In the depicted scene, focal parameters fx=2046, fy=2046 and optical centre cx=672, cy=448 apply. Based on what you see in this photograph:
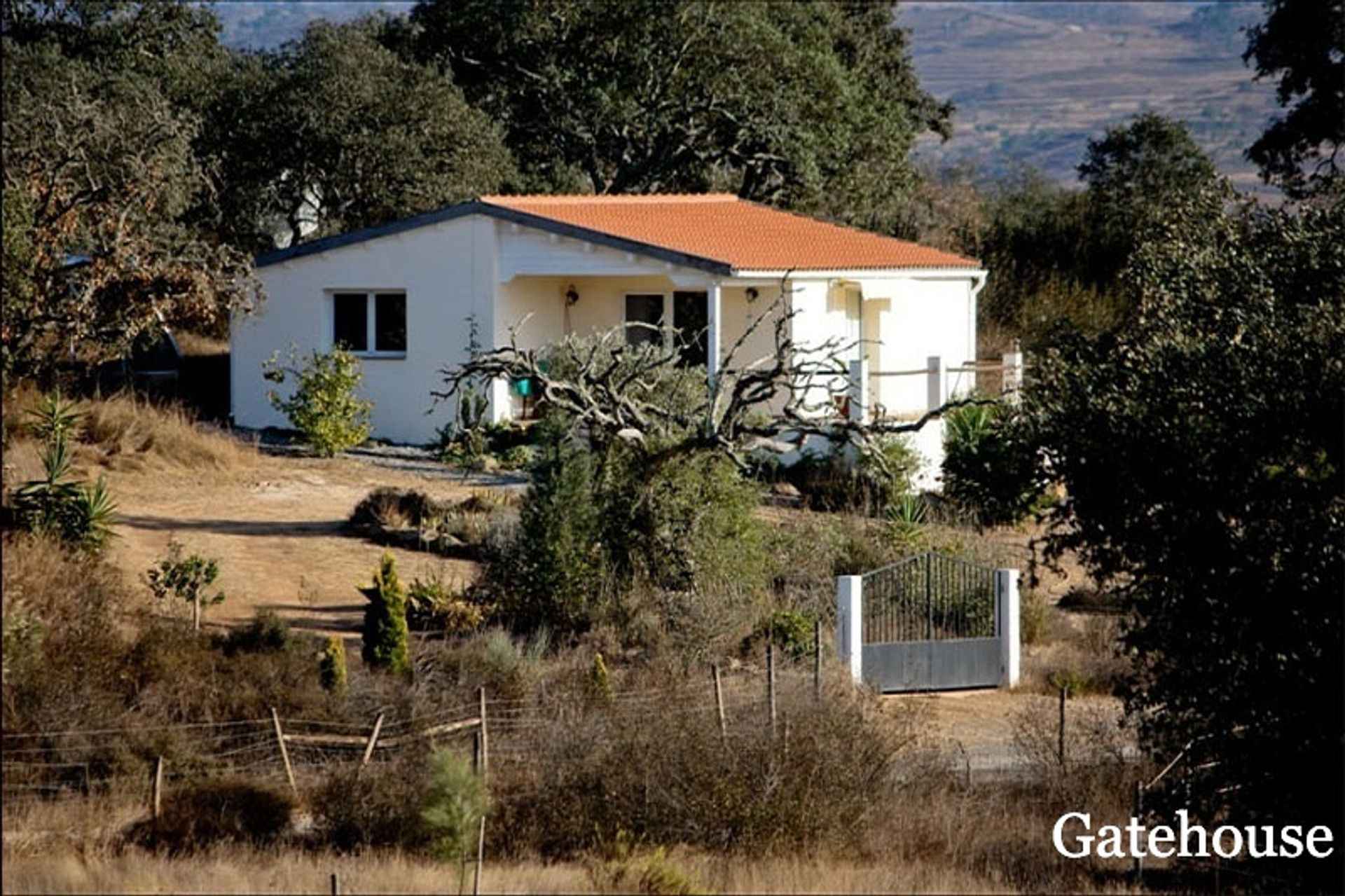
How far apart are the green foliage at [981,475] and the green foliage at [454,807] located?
14739mm

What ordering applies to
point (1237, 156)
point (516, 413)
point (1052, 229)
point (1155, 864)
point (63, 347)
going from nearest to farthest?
point (1155, 864) < point (63, 347) < point (516, 413) < point (1052, 229) < point (1237, 156)

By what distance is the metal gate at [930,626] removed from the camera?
19734mm

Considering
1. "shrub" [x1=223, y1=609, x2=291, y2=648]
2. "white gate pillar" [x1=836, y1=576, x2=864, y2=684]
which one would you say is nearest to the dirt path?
"shrub" [x1=223, y1=609, x2=291, y2=648]

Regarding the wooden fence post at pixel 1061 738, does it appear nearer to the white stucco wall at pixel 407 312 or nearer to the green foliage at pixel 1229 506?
the green foliage at pixel 1229 506

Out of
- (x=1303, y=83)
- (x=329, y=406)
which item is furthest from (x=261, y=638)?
(x=1303, y=83)

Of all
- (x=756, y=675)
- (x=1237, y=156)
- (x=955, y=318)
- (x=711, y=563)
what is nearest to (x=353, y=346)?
(x=955, y=318)

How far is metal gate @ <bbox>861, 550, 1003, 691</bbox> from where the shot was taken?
1973 centimetres

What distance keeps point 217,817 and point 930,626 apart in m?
8.19

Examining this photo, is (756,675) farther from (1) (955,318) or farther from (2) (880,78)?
(2) (880,78)

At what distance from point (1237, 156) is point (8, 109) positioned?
120525mm

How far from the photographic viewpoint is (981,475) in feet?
89.1

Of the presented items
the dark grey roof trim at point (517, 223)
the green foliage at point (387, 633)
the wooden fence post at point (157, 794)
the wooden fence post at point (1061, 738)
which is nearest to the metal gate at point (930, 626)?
the wooden fence post at point (1061, 738)

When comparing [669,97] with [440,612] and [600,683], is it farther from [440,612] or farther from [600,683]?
[600,683]

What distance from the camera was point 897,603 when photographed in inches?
786
